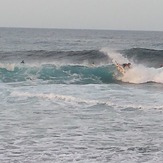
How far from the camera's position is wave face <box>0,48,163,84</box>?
26922mm

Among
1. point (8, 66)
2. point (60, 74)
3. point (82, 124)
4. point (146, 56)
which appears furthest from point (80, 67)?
point (82, 124)

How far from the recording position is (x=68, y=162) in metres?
9.52

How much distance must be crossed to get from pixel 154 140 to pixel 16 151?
3.39m

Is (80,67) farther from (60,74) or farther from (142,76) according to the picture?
(142,76)

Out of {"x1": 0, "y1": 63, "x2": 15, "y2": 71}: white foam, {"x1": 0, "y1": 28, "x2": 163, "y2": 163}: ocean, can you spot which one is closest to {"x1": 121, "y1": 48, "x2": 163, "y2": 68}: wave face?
{"x1": 0, "y1": 63, "x2": 15, "y2": 71}: white foam

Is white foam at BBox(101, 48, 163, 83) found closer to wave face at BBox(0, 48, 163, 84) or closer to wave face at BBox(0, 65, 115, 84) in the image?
wave face at BBox(0, 48, 163, 84)

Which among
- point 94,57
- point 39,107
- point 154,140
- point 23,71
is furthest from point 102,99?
point 94,57

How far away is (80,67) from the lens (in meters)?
32.2

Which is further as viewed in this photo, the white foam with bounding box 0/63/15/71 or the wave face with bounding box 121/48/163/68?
the wave face with bounding box 121/48/163/68

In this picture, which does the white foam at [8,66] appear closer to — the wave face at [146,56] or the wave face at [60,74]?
the wave face at [60,74]

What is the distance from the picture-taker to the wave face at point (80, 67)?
2692 cm

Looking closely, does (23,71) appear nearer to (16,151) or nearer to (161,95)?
(161,95)

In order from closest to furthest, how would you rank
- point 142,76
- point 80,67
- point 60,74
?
point 142,76
point 60,74
point 80,67

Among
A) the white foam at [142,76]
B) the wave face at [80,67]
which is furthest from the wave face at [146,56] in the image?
the white foam at [142,76]
